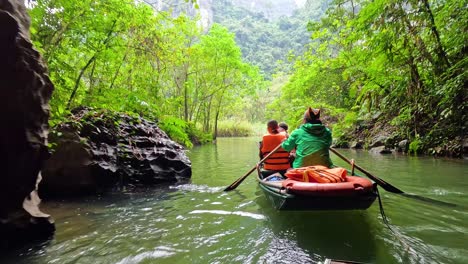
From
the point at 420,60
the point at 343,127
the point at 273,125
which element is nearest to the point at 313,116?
the point at 273,125

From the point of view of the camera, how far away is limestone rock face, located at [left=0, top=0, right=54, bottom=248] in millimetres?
2807

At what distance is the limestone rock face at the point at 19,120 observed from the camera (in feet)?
9.21

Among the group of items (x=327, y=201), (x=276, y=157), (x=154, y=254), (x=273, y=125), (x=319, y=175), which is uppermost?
(x=273, y=125)

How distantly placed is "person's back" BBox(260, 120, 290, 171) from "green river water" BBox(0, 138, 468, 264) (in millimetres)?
888

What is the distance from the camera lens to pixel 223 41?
22.0 meters

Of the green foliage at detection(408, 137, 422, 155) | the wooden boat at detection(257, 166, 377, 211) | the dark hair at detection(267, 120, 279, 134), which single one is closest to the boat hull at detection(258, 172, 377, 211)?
the wooden boat at detection(257, 166, 377, 211)

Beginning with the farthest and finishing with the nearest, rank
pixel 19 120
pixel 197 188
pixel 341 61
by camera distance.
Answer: pixel 341 61, pixel 197 188, pixel 19 120

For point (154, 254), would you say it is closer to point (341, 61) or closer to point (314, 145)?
point (314, 145)

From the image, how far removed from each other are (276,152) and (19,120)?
447 centimetres

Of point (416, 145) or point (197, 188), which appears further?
point (416, 145)

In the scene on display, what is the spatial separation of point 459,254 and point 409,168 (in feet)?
19.8

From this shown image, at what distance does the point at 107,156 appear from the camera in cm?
610

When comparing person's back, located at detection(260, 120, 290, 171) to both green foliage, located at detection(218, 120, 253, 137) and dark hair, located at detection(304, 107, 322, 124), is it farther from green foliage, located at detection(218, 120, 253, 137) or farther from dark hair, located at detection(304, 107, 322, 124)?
green foliage, located at detection(218, 120, 253, 137)

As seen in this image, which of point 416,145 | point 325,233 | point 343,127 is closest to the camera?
point 325,233
